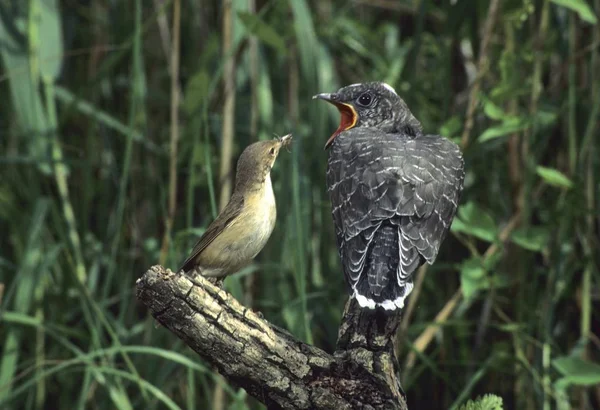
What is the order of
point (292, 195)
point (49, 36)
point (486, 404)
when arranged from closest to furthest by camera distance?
point (486, 404)
point (292, 195)
point (49, 36)

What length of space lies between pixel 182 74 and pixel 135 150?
0.61 metres

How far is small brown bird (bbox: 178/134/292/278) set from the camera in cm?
355

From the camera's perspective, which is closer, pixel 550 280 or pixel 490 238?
pixel 490 238

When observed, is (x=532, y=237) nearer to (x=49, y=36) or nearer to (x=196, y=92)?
(x=196, y=92)

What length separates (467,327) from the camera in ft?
17.2

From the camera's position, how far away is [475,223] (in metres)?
4.34

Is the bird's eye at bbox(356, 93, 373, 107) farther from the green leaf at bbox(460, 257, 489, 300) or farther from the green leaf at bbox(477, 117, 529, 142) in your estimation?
the green leaf at bbox(460, 257, 489, 300)

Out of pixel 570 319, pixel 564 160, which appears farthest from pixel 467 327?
pixel 564 160

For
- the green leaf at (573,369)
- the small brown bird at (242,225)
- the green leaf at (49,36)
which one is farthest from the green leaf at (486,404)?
the green leaf at (49,36)

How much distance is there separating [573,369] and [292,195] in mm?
1505

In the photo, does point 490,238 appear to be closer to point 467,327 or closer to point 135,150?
point 467,327

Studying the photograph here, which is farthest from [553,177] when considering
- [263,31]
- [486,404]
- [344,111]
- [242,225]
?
[486,404]

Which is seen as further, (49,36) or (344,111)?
(49,36)

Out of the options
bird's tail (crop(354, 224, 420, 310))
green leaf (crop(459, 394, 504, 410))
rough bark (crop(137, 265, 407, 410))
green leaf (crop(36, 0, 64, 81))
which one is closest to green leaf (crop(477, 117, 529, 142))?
bird's tail (crop(354, 224, 420, 310))
